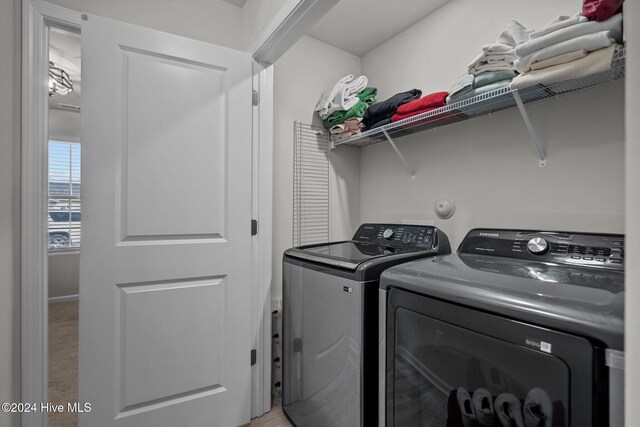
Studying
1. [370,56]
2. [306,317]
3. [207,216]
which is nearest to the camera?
[306,317]

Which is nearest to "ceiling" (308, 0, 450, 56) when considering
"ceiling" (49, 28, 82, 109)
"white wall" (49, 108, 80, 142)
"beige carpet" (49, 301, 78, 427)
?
"ceiling" (49, 28, 82, 109)

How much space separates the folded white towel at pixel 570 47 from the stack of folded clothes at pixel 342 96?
1091 millimetres

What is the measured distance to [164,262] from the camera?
150 cm

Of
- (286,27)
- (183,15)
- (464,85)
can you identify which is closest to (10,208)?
(183,15)

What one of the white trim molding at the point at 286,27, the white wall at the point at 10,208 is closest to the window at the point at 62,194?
the white wall at the point at 10,208

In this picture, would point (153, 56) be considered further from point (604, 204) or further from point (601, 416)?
point (604, 204)

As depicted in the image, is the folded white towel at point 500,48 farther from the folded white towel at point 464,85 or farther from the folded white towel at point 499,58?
the folded white towel at point 464,85

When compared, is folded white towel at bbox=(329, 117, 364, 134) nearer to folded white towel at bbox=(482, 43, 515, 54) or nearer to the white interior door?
the white interior door

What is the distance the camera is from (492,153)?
63.5 inches

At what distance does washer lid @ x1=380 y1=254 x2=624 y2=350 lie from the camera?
644mm

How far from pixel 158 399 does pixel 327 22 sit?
98.8 inches

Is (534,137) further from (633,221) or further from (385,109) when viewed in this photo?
(633,221)

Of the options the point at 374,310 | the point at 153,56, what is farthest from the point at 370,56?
the point at 374,310

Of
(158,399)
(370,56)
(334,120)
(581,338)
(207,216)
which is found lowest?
(158,399)
